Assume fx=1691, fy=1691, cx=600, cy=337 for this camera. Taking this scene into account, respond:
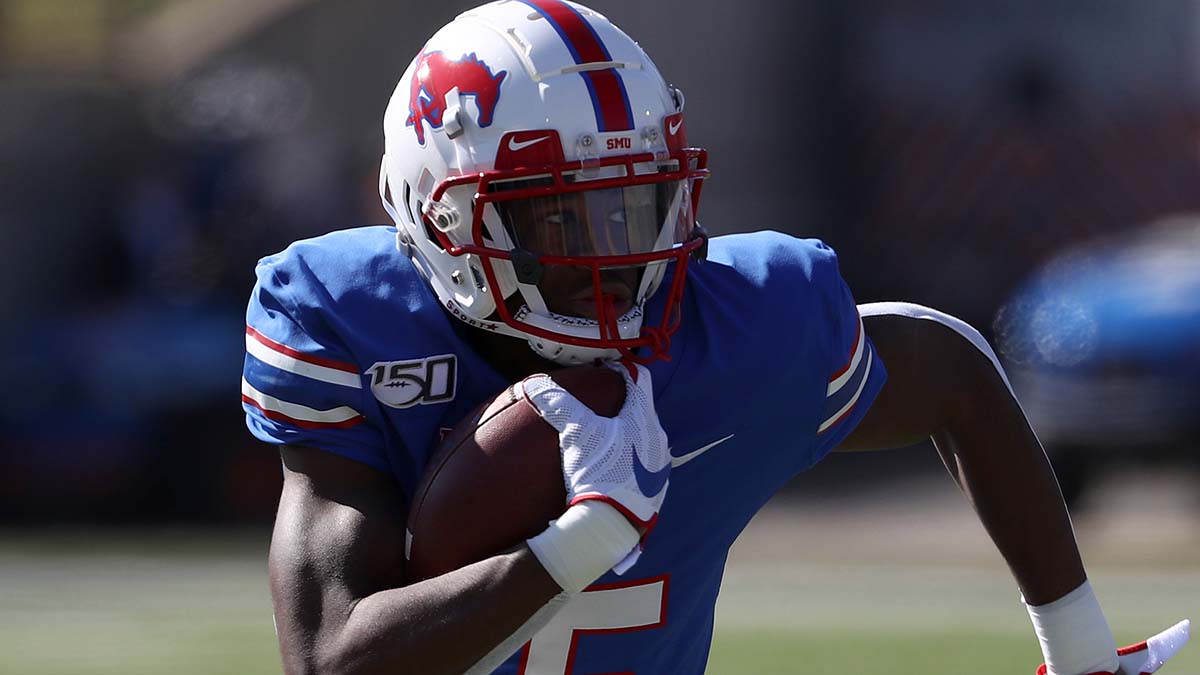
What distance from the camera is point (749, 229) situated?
9.62 metres

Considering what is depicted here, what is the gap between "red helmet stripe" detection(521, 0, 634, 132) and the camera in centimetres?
232

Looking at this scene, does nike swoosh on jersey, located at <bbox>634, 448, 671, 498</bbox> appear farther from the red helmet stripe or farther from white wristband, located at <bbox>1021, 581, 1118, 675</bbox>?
white wristband, located at <bbox>1021, 581, 1118, 675</bbox>

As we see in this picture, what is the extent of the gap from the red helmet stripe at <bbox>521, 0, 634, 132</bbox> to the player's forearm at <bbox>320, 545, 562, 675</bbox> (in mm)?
630

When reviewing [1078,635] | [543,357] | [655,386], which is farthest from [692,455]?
[1078,635]

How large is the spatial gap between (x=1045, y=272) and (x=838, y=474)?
4.85 ft

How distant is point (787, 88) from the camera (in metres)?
9.84

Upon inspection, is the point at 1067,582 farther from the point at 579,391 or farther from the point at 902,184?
the point at 902,184

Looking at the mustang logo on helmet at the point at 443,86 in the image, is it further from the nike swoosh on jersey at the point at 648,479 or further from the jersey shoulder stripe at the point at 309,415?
the nike swoosh on jersey at the point at 648,479

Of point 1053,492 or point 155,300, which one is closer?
point 1053,492

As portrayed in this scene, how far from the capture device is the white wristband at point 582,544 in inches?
79.7

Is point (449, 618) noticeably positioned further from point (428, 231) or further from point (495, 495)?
point (428, 231)

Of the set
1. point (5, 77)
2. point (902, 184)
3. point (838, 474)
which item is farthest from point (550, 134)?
point (5, 77)

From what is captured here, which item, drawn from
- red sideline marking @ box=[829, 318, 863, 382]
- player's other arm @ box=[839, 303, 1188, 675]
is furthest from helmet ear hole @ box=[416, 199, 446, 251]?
player's other arm @ box=[839, 303, 1188, 675]

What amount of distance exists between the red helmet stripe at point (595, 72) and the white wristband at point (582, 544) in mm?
569
